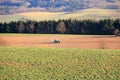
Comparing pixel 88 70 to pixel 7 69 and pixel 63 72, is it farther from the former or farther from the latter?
pixel 7 69

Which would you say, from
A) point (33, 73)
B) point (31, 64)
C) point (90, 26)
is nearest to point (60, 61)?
point (31, 64)

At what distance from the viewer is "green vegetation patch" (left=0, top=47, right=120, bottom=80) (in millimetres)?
25516

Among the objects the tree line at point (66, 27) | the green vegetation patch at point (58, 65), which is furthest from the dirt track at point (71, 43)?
the tree line at point (66, 27)

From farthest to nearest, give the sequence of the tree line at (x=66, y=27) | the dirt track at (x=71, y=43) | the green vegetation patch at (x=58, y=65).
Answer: the tree line at (x=66, y=27) < the dirt track at (x=71, y=43) < the green vegetation patch at (x=58, y=65)

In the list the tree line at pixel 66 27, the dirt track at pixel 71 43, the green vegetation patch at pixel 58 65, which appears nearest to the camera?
the green vegetation patch at pixel 58 65

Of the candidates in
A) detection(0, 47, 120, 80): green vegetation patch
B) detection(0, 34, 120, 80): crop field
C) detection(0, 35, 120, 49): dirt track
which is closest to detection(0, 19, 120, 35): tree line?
detection(0, 35, 120, 49): dirt track

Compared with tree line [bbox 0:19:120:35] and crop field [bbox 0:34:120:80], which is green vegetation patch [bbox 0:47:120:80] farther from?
tree line [bbox 0:19:120:35]

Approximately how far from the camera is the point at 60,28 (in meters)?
83.2

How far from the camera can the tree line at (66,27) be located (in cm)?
7925

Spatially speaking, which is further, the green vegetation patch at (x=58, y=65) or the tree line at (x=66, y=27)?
the tree line at (x=66, y=27)

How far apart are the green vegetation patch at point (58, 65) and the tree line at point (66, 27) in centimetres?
4452

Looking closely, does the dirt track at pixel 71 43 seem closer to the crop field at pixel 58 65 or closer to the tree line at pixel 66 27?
the crop field at pixel 58 65

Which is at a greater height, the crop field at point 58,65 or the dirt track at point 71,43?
the crop field at point 58,65

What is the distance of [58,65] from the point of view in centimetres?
2927
